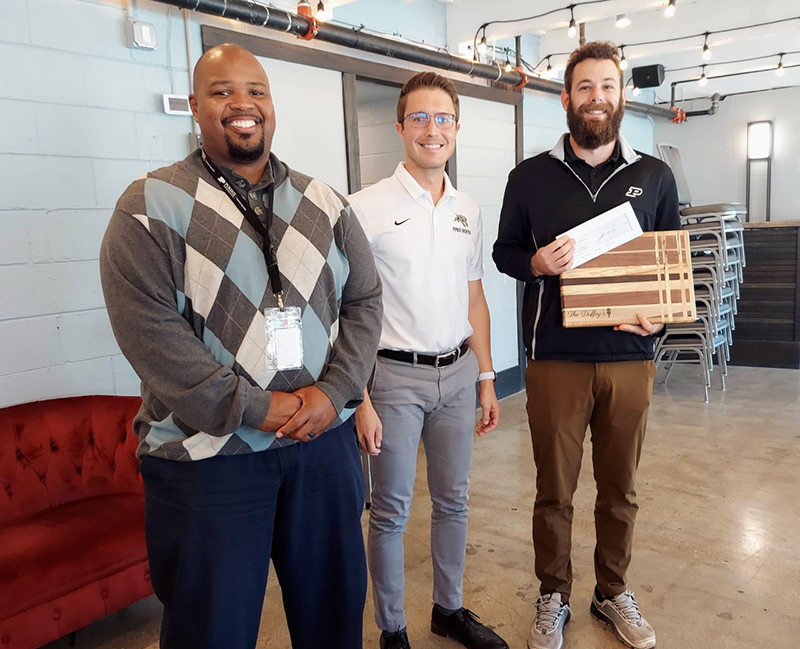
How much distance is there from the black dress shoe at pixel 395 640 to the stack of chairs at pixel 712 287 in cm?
385

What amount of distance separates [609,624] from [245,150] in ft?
6.23

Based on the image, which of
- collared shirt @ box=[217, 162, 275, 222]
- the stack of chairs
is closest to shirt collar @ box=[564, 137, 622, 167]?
collared shirt @ box=[217, 162, 275, 222]

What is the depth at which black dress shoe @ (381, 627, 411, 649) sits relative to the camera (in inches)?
79.7

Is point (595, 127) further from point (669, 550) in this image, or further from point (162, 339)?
point (669, 550)

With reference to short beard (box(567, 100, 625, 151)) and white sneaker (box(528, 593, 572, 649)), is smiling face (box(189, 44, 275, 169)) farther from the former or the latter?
white sneaker (box(528, 593, 572, 649))

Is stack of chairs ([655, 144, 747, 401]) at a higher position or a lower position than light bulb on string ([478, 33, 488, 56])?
lower

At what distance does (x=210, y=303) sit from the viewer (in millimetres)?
1359

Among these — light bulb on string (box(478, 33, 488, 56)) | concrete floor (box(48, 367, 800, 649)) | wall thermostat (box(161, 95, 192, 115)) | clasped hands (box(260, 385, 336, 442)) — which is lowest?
concrete floor (box(48, 367, 800, 649))

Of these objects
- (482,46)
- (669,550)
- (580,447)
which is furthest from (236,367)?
(482,46)

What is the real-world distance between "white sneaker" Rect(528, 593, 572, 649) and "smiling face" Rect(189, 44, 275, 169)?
166 centimetres

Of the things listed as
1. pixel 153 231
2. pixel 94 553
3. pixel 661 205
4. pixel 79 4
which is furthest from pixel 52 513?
pixel 661 205

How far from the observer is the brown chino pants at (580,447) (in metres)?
2.05

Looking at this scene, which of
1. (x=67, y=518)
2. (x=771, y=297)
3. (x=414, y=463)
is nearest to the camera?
(x=414, y=463)

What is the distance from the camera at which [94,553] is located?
212 centimetres
